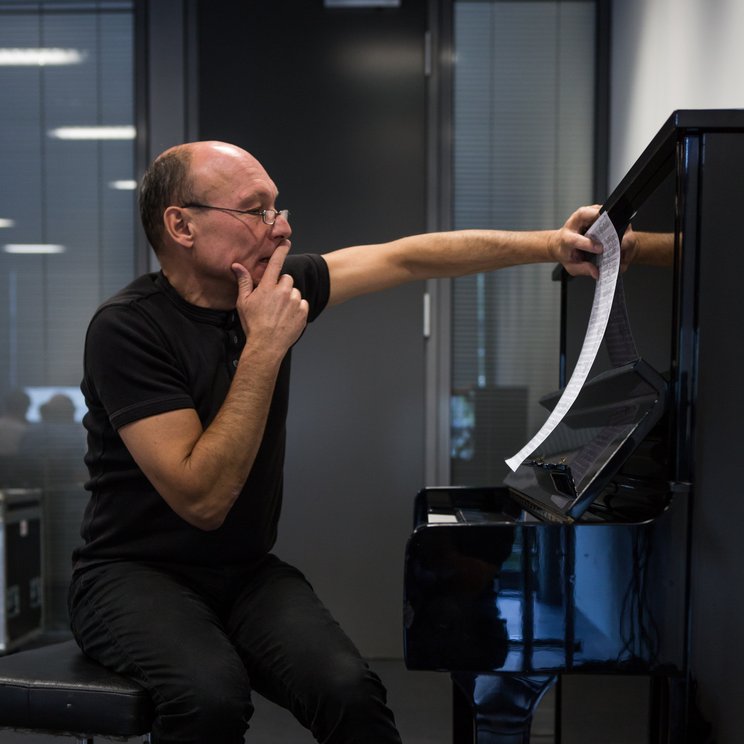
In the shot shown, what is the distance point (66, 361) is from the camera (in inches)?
140

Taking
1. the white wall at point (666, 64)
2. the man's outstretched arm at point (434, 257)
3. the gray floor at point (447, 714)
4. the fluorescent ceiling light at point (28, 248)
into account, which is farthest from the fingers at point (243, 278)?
the fluorescent ceiling light at point (28, 248)

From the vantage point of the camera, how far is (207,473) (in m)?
1.39

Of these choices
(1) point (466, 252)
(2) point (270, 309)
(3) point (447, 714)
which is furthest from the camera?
(3) point (447, 714)

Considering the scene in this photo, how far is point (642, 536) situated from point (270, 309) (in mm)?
717

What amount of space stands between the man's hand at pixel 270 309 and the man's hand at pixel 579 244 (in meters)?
0.46

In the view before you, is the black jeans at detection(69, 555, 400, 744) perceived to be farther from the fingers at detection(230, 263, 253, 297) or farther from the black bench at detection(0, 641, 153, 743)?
the fingers at detection(230, 263, 253, 297)

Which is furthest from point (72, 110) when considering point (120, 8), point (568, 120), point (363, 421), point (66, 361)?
point (568, 120)

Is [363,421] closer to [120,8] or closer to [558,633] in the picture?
[120,8]

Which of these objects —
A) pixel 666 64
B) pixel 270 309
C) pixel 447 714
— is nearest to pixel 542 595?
pixel 270 309

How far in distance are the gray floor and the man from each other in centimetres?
39

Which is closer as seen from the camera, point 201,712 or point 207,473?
point 201,712

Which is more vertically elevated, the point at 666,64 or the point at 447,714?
the point at 666,64

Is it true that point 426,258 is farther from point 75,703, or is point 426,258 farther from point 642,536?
point 75,703

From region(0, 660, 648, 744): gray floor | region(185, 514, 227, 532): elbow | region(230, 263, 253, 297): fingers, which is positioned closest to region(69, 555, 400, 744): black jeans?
region(185, 514, 227, 532): elbow
